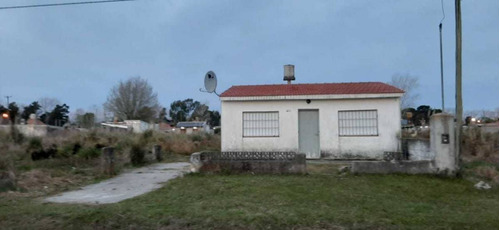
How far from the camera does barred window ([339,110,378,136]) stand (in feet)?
55.1

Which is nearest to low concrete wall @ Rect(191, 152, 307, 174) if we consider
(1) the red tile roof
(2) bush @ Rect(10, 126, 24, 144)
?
(1) the red tile roof

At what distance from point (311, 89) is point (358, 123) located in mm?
2232

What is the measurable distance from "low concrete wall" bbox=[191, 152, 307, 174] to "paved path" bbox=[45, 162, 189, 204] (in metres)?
1.05

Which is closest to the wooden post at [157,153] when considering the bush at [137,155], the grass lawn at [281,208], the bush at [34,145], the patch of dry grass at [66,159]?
the patch of dry grass at [66,159]

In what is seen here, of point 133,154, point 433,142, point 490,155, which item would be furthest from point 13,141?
point 490,155

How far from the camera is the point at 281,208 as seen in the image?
7609mm

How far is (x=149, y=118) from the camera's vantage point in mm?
71500

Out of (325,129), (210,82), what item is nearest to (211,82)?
(210,82)

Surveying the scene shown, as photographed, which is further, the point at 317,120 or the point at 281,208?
the point at 317,120

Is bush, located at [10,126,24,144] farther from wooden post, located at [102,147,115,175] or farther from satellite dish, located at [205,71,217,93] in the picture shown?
satellite dish, located at [205,71,217,93]

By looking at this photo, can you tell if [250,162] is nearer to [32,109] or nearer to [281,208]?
[281,208]

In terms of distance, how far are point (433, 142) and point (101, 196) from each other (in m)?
8.27

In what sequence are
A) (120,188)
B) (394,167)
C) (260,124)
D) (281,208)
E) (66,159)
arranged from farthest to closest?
(260,124), (66,159), (394,167), (120,188), (281,208)

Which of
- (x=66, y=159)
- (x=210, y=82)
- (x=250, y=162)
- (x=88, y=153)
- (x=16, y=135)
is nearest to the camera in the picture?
(x=250, y=162)
